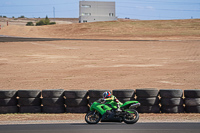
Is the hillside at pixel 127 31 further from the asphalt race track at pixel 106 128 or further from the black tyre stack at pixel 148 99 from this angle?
the asphalt race track at pixel 106 128

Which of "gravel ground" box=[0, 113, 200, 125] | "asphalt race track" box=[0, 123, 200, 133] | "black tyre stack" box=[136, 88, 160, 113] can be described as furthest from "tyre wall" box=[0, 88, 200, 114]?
"asphalt race track" box=[0, 123, 200, 133]

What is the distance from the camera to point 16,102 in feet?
42.2

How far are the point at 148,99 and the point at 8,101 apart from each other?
5.13 metres

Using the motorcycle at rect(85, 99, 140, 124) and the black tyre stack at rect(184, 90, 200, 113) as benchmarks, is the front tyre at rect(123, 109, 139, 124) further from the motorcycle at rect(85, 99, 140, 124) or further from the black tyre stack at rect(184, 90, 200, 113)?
the black tyre stack at rect(184, 90, 200, 113)

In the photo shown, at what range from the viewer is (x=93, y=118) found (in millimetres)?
10422

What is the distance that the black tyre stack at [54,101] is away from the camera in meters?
12.6

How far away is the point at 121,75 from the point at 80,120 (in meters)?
10.6

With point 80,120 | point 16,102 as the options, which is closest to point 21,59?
point 16,102

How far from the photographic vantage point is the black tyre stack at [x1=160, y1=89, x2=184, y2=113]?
40.4ft

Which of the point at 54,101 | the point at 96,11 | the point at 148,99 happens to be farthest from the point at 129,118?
the point at 96,11

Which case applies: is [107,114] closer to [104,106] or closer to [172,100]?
[104,106]

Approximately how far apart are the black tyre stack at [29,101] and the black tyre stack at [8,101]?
183 millimetres

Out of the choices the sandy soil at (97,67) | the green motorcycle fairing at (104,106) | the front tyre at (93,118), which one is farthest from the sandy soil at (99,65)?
the green motorcycle fairing at (104,106)

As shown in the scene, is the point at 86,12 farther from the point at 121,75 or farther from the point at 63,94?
the point at 63,94
